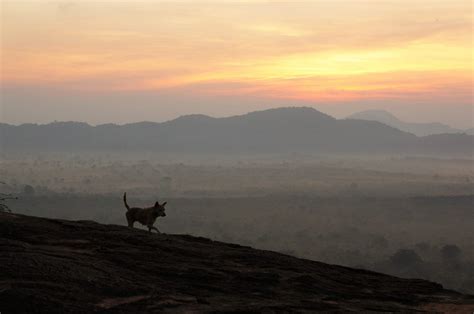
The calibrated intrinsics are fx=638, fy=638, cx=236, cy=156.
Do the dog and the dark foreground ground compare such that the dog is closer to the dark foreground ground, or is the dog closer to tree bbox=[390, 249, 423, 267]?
the dark foreground ground

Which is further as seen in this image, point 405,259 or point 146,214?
point 405,259

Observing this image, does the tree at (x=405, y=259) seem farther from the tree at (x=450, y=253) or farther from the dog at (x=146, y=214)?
the dog at (x=146, y=214)

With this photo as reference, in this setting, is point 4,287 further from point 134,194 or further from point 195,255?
point 134,194

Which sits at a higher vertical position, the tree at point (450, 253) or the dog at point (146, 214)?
the dog at point (146, 214)

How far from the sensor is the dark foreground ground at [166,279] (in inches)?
413

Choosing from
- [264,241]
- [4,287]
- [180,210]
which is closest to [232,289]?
[4,287]

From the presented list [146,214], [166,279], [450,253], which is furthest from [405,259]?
[166,279]

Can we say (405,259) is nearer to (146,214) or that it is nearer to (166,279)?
(146,214)

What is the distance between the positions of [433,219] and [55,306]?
425 feet

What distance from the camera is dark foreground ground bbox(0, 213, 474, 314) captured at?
10500 mm

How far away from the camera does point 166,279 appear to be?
12734 millimetres

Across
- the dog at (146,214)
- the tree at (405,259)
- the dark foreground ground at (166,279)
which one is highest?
the dog at (146,214)

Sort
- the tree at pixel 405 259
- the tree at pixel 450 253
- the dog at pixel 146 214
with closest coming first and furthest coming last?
the dog at pixel 146 214
the tree at pixel 405 259
the tree at pixel 450 253

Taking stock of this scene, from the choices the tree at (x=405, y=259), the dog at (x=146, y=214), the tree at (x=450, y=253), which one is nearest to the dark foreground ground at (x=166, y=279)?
the dog at (x=146, y=214)
